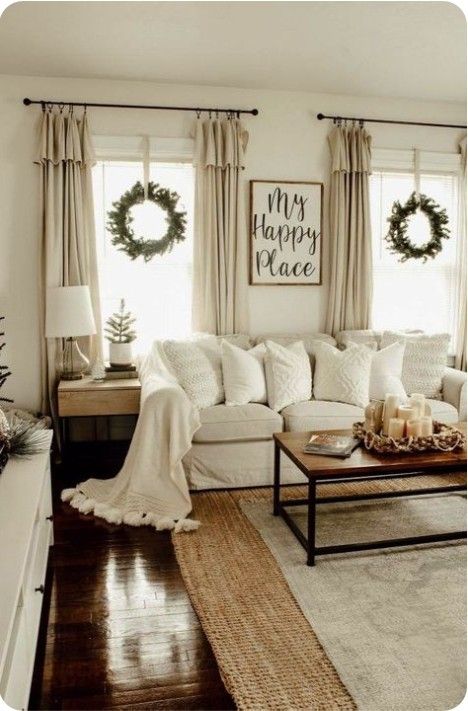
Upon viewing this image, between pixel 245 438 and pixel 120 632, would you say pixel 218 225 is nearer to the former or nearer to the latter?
pixel 245 438

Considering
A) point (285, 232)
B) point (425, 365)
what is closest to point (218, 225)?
point (285, 232)

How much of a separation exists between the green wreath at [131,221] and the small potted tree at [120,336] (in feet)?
1.36

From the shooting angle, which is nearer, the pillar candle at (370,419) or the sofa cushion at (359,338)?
the pillar candle at (370,419)

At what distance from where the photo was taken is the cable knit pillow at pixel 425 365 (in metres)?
4.19

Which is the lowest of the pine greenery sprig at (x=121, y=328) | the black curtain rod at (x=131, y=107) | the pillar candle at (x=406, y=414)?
the pillar candle at (x=406, y=414)

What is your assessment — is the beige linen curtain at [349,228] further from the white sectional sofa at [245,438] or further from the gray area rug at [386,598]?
the gray area rug at [386,598]

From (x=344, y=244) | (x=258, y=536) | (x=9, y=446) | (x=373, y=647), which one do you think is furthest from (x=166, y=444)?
(x=344, y=244)

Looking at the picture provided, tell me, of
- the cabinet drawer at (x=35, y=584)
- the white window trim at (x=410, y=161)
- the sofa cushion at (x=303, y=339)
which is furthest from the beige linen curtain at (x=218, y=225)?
the cabinet drawer at (x=35, y=584)

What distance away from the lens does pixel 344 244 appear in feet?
15.2

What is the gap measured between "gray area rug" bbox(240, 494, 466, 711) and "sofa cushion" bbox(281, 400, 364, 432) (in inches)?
20.2

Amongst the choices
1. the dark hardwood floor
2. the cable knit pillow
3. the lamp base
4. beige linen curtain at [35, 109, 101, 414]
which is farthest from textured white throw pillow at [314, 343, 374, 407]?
beige linen curtain at [35, 109, 101, 414]

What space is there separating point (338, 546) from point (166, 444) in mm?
1112

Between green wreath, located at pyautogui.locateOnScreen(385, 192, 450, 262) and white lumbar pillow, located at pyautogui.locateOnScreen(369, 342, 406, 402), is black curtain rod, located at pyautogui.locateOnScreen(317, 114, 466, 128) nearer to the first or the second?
green wreath, located at pyautogui.locateOnScreen(385, 192, 450, 262)

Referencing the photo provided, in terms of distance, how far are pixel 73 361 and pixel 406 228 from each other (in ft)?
9.33
